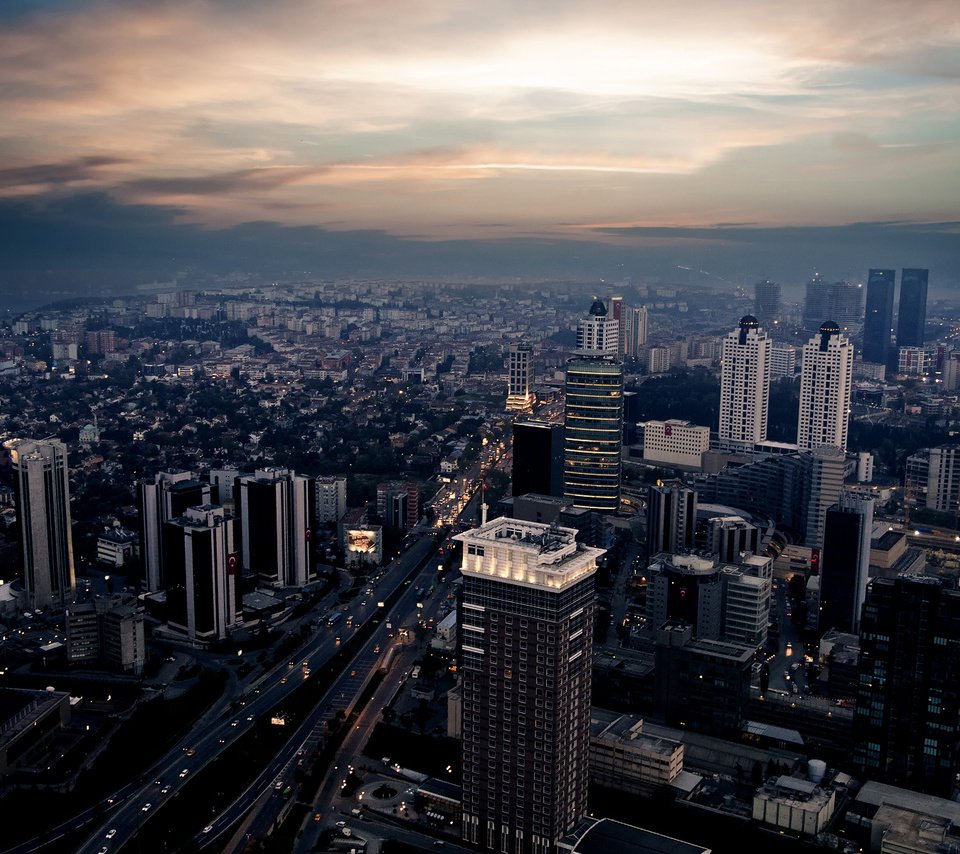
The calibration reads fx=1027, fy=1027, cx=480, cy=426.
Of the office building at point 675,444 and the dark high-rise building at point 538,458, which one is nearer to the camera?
the dark high-rise building at point 538,458

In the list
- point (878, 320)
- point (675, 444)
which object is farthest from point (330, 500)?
point (878, 320)

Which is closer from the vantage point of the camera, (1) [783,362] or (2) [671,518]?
(2) [671,518]

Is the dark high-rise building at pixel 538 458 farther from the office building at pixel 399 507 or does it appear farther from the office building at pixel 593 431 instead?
the office building at pixel 399 507

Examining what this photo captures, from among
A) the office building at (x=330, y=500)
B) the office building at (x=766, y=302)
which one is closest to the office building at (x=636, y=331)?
the office building at (x=766, y=302)

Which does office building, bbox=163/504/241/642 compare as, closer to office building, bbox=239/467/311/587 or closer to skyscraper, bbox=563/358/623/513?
office building, bbox=239/467/311/587

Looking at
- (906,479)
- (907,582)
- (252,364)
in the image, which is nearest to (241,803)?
(907,582)

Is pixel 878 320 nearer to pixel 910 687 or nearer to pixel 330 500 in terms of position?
pixel 330 500
